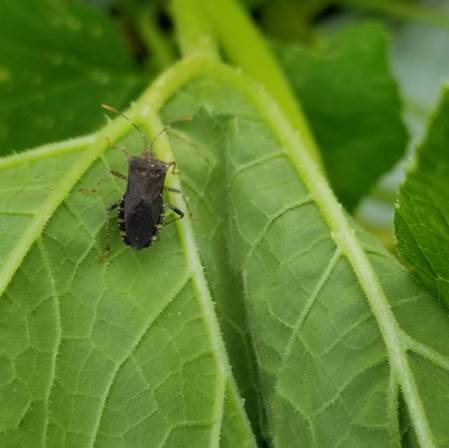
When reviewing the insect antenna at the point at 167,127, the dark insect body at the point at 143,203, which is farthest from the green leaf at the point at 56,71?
the dark insect body at the point at 143,203

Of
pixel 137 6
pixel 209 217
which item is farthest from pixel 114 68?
pixel 209 217

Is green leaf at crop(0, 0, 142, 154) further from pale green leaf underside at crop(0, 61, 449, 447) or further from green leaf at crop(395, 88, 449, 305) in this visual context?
green leaf at crop(395, 88, 449, 305)

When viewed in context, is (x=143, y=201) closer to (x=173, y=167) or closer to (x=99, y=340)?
(x=173, y=167)

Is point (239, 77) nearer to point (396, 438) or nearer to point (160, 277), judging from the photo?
point (160, 277)

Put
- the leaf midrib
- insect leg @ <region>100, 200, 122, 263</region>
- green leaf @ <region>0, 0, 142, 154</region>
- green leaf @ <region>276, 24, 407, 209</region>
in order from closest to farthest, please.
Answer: the leaf midrib, insect leg @ <region>100, 200, 122, 263</region>, green leaf @ <region>0, 0, 142, 154</region>, green leaf @ <region>276, 24, 407, 209</region>

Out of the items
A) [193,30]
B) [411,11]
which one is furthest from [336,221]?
[411,11]

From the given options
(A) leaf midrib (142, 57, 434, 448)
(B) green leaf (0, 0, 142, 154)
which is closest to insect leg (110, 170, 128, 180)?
(A) leaf midrib (142, 57, 434, 448)
